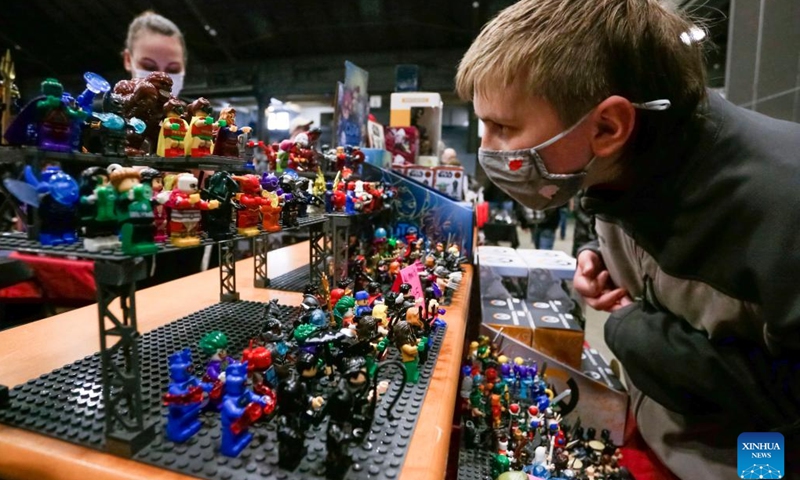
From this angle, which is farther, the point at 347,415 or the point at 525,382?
the point at 525,382

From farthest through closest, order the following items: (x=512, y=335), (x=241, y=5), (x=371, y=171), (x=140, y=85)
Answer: (x=241, y=5) < (x=371, y=171) < (x=512, y=335) < (x=140, y=85)

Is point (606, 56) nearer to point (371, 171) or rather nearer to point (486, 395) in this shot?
point (486, 395)

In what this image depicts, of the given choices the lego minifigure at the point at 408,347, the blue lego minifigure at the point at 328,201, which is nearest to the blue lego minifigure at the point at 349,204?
the blue lego minifigure at the point at 328,201

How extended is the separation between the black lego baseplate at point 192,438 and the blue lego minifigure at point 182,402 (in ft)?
0.05

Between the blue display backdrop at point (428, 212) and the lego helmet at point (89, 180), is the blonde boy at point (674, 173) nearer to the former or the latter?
the lego helmet at point (89, 180)

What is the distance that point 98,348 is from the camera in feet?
3.67

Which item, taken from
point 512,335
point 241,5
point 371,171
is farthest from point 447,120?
point 512,335

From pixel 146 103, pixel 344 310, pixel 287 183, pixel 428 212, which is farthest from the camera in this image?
pixel 428 212

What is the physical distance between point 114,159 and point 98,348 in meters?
0.61

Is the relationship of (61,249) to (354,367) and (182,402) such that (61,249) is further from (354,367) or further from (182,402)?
(354,367)

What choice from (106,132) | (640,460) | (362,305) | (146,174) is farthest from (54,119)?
(640,460)

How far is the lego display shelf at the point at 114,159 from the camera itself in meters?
0.70

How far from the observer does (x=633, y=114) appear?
77 cm

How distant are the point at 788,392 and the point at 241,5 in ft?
12.6
